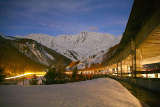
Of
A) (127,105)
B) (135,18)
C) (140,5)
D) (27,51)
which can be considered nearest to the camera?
(127,105)

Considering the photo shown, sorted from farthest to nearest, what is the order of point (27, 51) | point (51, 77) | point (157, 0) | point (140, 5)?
1. point (27, 51)
2. point (51, 77)
3. point (140, 5)
4. point (157, 0)

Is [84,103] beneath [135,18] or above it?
beneath

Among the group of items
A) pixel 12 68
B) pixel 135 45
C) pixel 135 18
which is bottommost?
pixel 12 68

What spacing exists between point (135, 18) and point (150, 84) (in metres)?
5.02

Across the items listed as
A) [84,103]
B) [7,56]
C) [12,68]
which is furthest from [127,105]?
[7,56]

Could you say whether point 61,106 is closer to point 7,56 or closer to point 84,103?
point 84,103

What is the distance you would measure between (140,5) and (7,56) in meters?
116

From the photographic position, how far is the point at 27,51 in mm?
166250

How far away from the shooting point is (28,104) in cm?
440

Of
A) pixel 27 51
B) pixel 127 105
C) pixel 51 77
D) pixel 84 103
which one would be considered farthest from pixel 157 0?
pixel 27 51

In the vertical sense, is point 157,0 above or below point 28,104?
above

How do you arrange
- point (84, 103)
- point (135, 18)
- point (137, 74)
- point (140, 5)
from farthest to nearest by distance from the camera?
point (137, 74) → point (135, 18) → point (140, 5) → point (84, 103)

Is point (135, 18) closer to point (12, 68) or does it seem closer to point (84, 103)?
point (84, 103)

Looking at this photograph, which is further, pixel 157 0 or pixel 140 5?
pixel 140 5
